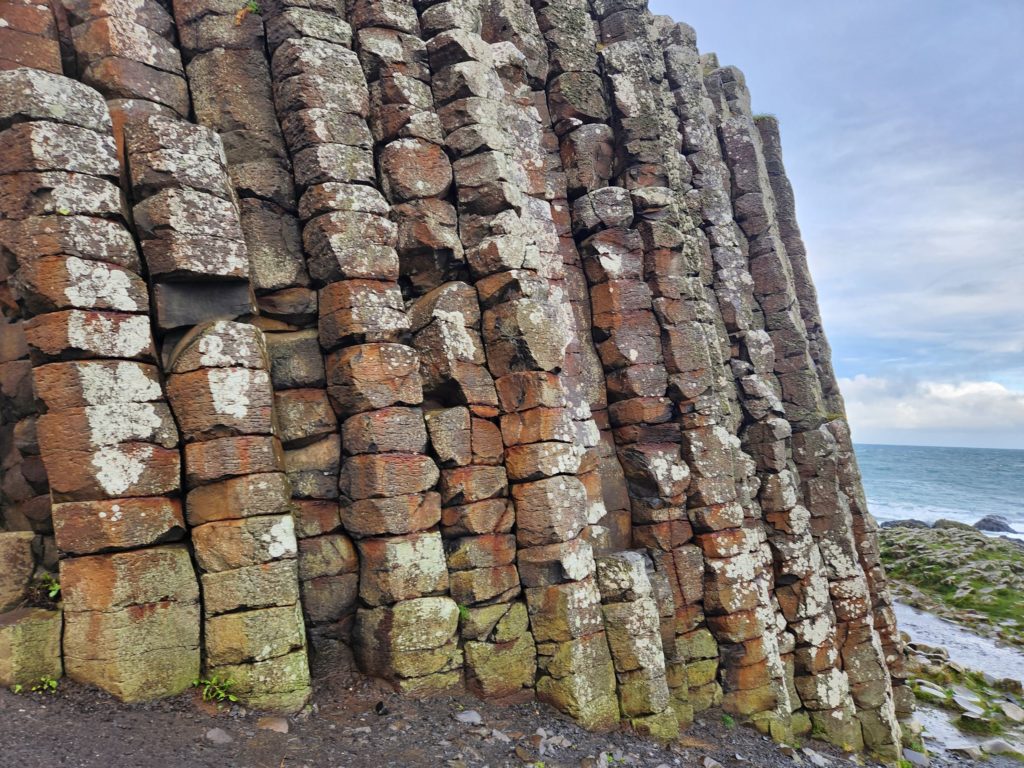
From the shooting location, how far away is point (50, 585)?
8945 millimetres

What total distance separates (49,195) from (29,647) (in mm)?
5987

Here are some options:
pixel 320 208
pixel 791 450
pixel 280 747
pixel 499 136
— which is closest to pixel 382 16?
pixel 499 136

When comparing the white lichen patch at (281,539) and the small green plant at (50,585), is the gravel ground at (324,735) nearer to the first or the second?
the small green plant at (50,585)

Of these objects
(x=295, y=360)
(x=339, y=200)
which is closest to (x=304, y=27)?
(x=339, y=200)

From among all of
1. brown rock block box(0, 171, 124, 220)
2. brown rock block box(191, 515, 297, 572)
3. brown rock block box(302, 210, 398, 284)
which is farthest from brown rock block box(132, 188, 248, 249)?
brown rock block box(191, 515, 297, 572)

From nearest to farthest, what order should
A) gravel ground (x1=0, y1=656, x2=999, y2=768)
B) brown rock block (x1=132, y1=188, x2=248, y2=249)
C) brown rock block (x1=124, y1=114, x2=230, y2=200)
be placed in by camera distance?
gravel ground (x1=0, y1=656, x2=999, y2=768)
brown rock block (x1=132, y1=188, x2=248, y2=249)
brown rock block (x1=124, y1=114, x2=230, y2=200)

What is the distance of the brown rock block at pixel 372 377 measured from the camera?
10.6 m

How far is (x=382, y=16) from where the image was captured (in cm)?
1285

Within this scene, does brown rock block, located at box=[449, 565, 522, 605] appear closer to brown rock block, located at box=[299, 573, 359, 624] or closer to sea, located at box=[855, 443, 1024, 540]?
brown rock block, located at box=[299, 573, 359, 624]

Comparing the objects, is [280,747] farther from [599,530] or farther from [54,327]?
[599,530]

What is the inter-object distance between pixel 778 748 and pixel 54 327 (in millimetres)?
15261

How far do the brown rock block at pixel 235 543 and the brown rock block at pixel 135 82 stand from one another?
723 cm

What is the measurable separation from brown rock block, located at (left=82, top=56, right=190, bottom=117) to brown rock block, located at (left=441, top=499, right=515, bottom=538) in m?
8.48

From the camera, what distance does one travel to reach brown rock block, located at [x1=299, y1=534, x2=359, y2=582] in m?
10.4
